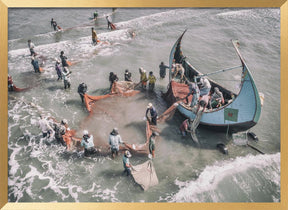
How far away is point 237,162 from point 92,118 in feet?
29.6

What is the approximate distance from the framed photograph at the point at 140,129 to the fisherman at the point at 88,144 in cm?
6

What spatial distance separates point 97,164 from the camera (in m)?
11.6

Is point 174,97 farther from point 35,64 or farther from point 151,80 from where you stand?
point 35,64

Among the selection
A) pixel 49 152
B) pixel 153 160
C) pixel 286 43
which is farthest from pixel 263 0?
pixel 49 152

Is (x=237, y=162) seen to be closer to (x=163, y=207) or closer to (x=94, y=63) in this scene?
(x=163, y=207)

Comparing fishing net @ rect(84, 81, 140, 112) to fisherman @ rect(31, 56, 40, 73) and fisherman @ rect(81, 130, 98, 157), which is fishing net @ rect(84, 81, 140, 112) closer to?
fisherman @ rect(81, 130, 98, 157)

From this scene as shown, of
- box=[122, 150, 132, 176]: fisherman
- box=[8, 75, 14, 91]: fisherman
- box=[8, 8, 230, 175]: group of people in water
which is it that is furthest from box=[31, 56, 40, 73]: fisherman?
box=[122, 150, 132, 176]: fisherman

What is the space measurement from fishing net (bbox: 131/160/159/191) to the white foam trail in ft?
4.03

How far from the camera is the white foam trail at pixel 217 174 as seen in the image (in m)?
10.3

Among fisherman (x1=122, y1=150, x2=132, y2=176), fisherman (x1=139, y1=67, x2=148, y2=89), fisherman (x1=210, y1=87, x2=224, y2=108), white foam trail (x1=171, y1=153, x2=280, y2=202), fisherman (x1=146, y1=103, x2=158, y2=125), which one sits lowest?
white foam trail (x1=171, y1=153, x2=280, y2=202)

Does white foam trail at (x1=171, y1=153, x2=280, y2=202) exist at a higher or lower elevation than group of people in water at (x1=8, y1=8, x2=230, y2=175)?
lower

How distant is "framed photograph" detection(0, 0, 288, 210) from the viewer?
29.3 ft

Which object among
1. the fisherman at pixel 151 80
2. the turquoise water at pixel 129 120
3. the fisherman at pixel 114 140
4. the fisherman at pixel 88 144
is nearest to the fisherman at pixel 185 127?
the turquoise water at pixel 129 120

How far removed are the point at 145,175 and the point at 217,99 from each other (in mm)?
6603
